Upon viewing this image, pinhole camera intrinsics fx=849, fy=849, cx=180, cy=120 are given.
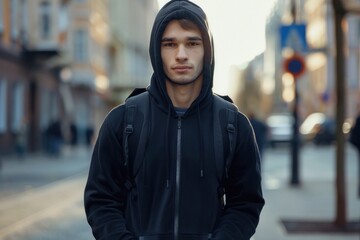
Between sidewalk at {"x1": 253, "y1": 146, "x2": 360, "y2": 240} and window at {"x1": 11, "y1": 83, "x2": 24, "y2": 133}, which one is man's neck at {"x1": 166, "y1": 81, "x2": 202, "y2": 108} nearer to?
sidewalk at {"x1": 253, "y1": 146, "x2": 360, "y2": 240}

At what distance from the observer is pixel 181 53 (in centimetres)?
312

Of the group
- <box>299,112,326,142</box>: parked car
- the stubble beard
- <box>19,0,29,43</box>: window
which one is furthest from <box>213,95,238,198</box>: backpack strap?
<box>299,112,326,142</box>: parked car

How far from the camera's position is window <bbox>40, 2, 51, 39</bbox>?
40.3m

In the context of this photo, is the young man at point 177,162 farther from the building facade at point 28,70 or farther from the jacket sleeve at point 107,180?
the building facade at point 28,70

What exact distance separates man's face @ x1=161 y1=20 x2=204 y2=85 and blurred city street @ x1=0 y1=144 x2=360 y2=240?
695 centimetres

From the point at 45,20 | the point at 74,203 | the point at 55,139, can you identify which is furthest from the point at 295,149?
the point at 45,20

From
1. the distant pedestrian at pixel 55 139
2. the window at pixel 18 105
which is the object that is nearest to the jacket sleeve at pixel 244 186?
the window at pixel 18 105

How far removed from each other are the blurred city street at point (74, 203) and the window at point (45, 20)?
15907 millimetres

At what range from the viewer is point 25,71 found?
1457 inches

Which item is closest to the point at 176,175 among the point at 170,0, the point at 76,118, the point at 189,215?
the point at 189,215

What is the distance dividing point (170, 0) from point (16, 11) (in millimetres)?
33576

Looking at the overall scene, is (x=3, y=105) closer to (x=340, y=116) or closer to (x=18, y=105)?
(x=18, y=105)

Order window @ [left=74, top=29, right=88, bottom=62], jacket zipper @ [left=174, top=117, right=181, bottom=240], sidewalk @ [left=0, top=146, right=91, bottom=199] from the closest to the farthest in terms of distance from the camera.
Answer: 1. jacket zipper @ [left=174, top=117, right=181, bottom=240]
2. sidewalk @ [left=0, top=146, right=91, bottom=199]
3. window @ [left=74, top=29, right=88, bottom=62]

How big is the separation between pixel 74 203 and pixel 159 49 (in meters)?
11.7
